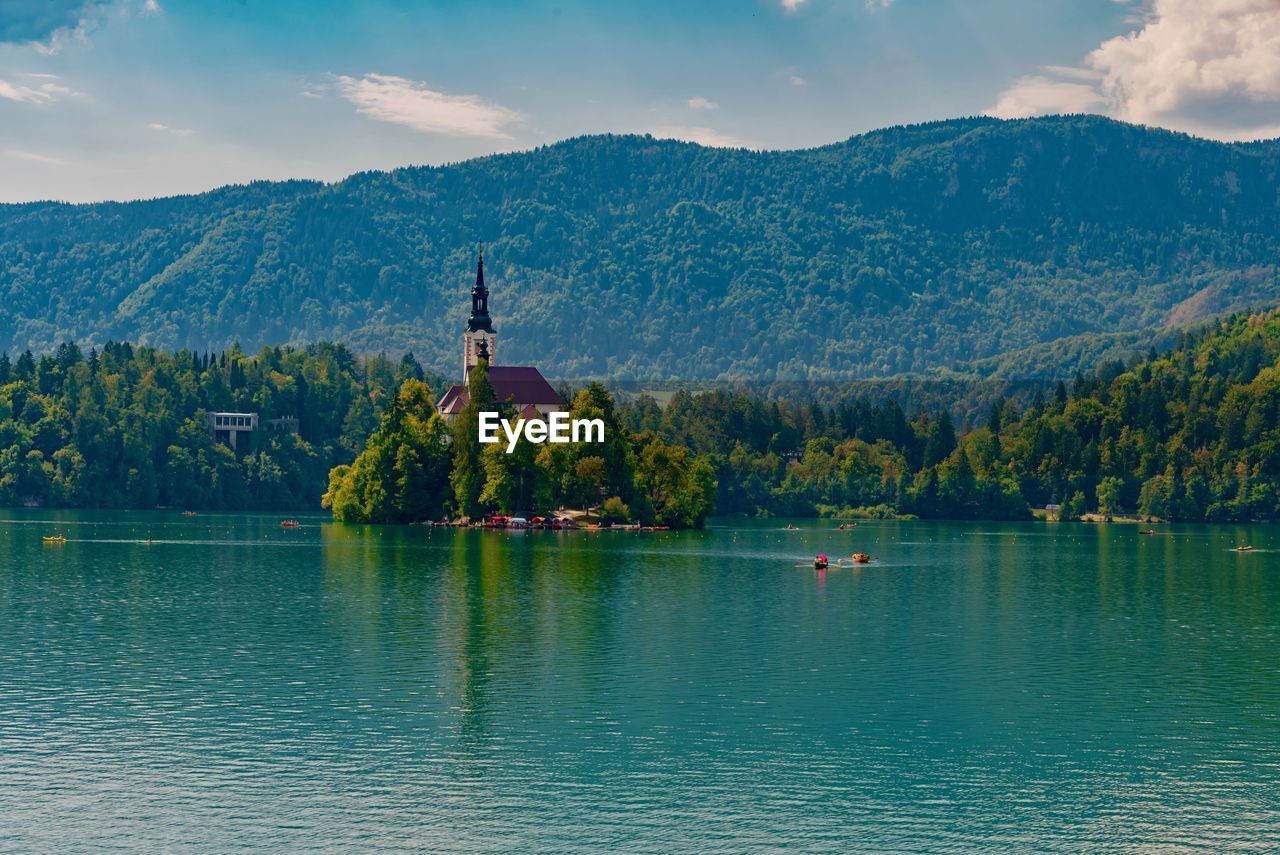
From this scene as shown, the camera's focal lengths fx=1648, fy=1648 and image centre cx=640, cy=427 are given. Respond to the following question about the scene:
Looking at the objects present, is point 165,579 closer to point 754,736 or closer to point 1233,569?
point 754,736

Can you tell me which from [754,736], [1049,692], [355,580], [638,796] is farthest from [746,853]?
[355,580]

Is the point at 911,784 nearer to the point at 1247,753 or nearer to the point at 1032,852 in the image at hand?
the point at 1032,852

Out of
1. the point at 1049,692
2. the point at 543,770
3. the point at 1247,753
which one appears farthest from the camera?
the point at 1049,692

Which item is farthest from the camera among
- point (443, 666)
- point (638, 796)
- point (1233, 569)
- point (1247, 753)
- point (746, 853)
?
point (1233, 569)

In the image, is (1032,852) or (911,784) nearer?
(1032,852)

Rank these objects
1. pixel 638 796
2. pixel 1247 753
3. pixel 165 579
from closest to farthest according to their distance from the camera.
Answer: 1. pixel 638 796
2. pixel 1247 753
3. pixel 165 579

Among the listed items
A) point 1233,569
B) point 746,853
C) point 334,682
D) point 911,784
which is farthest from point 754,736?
point 1233,569
